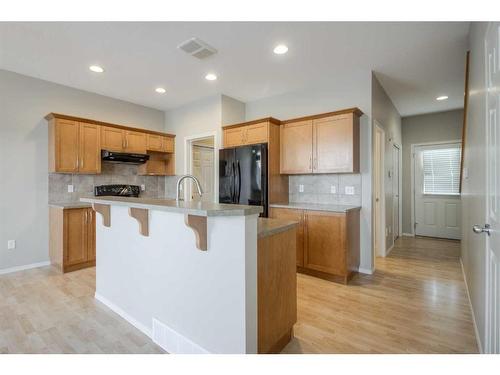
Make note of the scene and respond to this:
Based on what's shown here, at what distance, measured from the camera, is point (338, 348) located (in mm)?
1778

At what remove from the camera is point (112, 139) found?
4.11 m

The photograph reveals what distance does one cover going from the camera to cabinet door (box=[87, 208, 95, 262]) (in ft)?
11.6

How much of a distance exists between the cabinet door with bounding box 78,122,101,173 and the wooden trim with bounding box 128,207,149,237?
2.50 meters

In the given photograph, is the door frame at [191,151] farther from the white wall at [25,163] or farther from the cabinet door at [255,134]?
the white wall at [25,163]

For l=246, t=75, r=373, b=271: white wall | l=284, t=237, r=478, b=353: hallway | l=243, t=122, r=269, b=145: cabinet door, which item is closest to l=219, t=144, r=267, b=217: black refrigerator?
l=243, t=122, r=269, b=145: cabinet door

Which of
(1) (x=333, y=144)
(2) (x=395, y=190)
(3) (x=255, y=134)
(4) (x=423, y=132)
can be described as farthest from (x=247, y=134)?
(4) (x=423, y=132)

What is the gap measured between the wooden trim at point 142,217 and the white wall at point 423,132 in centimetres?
574

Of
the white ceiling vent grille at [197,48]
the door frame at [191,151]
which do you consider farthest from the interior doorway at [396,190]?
the white ceiling vent grille at [197,48]

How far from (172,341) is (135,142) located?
11.8 ft

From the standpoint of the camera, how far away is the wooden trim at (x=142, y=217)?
1878 millimetres

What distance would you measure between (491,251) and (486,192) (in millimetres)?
368

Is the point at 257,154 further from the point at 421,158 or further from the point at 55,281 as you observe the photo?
the point at 421,158

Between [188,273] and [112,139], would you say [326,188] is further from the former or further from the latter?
[112,139]

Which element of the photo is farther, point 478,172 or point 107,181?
point 107,181
